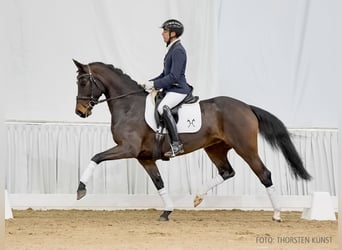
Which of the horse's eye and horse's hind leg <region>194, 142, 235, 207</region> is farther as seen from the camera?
horse's hind leg <region>194, 142, 235, 207</region>

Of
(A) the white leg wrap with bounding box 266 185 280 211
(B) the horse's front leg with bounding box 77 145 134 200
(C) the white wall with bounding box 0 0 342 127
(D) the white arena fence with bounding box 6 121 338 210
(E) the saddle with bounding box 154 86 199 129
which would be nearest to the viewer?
(B) the horse's front leg with bounding box 77 145 134 200

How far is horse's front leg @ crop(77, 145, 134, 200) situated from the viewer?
222 inches

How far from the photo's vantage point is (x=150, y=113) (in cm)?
599

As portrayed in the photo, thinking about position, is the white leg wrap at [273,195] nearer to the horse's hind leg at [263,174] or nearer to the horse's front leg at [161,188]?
the horse's hind leg at [263,174]

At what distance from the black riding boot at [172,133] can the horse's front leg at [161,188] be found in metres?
0.28

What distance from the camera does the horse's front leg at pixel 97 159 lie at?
5.64m

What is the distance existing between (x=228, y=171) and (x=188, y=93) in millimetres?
859

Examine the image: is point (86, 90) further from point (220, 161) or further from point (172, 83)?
point (220, 161)

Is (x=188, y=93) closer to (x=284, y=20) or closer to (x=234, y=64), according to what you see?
(x=234, y=64)

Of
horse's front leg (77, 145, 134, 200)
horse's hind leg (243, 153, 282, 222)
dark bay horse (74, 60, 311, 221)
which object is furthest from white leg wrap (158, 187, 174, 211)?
horse's hind leg (243, 153, 282, 222)

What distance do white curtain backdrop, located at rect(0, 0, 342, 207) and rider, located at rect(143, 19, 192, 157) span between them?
4.18ft

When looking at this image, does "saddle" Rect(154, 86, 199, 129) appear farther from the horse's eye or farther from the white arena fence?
the white arena fence

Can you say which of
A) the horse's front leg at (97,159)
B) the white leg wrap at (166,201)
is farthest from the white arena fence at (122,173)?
the horse's front leg at (97,159)

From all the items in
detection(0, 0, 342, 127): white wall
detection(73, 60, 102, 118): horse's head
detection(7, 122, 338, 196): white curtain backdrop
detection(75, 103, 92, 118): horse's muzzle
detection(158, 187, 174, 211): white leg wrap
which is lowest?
detection(158, 187, 174, 211): white leg wrap
